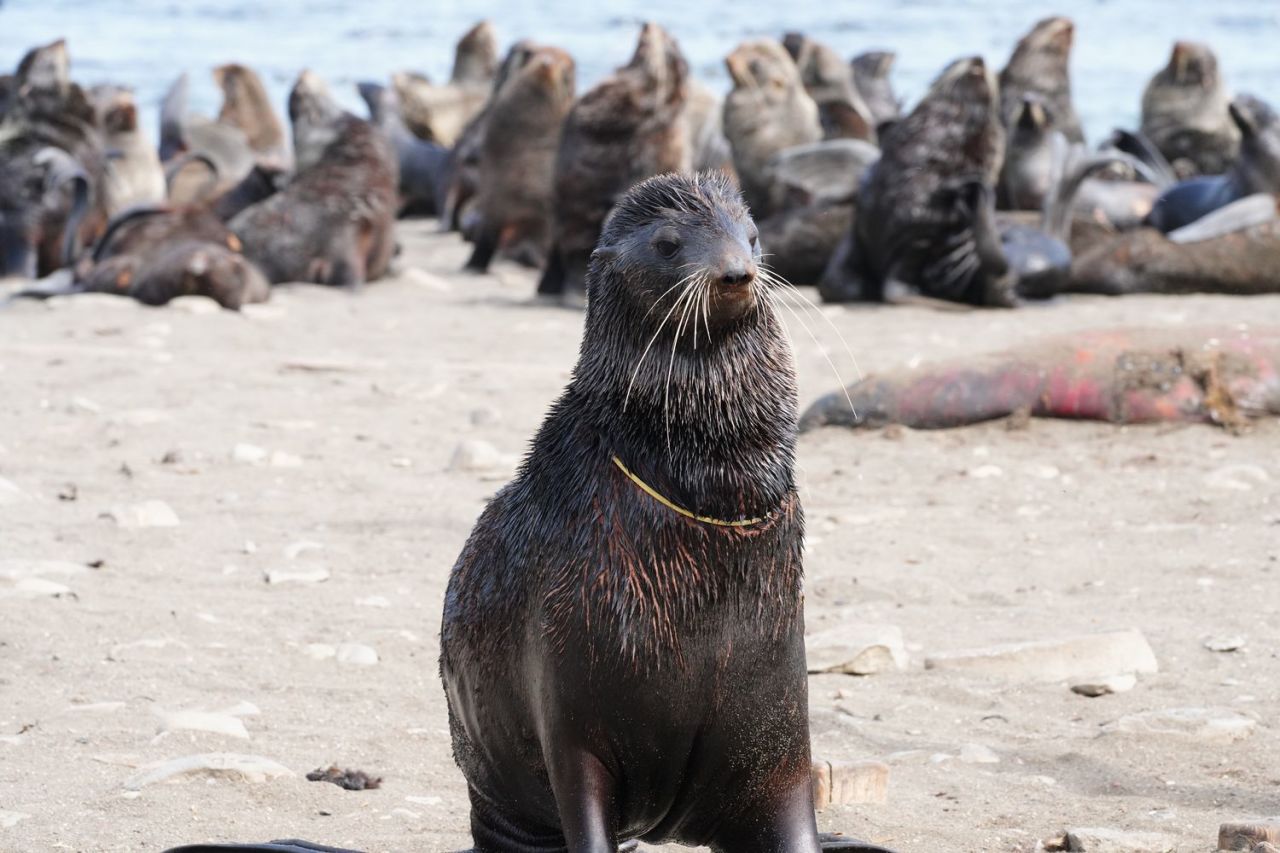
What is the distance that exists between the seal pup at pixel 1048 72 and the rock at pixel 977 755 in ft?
43.7

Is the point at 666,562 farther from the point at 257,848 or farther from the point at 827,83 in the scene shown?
the point at 827,83

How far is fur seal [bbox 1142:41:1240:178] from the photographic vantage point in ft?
54.4

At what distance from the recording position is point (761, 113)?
15.0 meters

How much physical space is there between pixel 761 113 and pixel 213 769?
12213 mm

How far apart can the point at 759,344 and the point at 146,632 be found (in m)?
2.17

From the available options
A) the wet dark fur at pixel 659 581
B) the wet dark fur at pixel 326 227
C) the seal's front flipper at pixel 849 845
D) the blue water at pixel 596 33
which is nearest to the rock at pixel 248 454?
the wet dark fur at pixel 659 581

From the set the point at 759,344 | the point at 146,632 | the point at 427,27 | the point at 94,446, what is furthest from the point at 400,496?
the point at 427,27

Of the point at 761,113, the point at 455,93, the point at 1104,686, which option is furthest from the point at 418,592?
the point at 455,93

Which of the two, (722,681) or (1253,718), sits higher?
(722,681)

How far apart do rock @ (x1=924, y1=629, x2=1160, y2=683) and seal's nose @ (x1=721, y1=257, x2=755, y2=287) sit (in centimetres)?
190

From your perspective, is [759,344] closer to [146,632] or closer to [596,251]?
[596,251]

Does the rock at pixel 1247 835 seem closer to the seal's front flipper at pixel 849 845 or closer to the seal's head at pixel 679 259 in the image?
the seal's front flipper at pixel 849 845

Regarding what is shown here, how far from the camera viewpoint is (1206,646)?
4.34 m

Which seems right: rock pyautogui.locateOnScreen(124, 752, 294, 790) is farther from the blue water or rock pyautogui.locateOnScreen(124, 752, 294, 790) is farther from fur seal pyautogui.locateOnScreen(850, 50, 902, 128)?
the blue water
